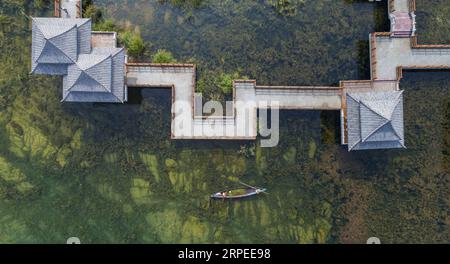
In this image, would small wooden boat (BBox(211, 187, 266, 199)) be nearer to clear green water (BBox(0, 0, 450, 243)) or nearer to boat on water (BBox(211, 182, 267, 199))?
boat on water (BBox(211, 182, 267, 199))

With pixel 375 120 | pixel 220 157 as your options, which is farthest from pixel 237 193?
pixel 375 120

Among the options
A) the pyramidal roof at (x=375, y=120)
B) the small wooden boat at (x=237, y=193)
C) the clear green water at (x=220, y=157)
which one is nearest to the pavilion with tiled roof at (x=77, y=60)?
the clear green water at (x=220, y=157)

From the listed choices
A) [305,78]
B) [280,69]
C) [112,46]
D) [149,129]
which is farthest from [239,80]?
[112,46]

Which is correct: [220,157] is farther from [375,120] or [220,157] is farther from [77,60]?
[77,60]

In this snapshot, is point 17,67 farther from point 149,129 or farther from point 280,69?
point 280,69

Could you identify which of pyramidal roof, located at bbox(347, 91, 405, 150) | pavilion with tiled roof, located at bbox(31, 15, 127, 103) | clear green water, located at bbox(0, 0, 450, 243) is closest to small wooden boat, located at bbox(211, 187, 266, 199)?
clear green water, located at bbox(0, 0, 450, 243)
